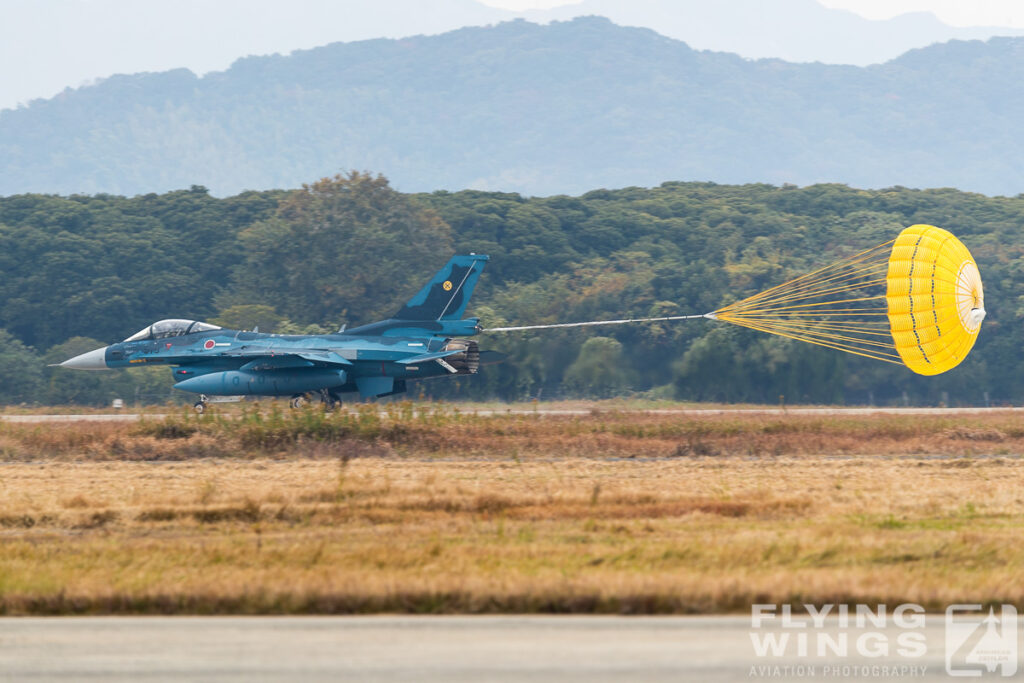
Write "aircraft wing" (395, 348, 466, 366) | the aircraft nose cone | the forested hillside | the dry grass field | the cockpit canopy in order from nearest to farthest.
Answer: the dry grass field
"aircraft wing" (395, 348, 466, 366)
the cockpit canopy
the aircraft nose cone
the forested hillside

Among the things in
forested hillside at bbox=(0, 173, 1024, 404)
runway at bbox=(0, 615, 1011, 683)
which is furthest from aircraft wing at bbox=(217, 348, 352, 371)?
runway at bbox=(0, 615, 1011, 683)

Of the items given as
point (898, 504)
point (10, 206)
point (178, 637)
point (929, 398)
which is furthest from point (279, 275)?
point (178, 637)

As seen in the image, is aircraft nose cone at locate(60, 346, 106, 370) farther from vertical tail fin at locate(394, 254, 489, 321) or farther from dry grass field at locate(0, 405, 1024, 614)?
vertical tail fin at locate(394, 254, 489, 321)

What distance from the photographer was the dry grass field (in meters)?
9.13

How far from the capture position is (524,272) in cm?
5606

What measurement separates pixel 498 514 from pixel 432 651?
627cm

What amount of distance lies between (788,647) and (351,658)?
9.83 feet

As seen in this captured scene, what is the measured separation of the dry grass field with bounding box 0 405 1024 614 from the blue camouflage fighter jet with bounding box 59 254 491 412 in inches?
178

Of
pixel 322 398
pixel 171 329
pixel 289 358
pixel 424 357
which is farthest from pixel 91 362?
pixel 424 357

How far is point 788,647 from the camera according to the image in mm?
7609

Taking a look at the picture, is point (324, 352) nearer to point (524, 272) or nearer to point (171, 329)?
point (171, 329)

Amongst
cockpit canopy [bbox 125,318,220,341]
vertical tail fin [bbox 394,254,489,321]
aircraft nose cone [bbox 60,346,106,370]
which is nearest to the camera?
vertical tail fin [bbox 394,254,489,321]

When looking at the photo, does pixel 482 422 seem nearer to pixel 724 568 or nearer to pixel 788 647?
pixel 724 568

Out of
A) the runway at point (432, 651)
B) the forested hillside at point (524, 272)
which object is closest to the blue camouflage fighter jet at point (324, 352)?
the forested hillside at point (524, 272)
